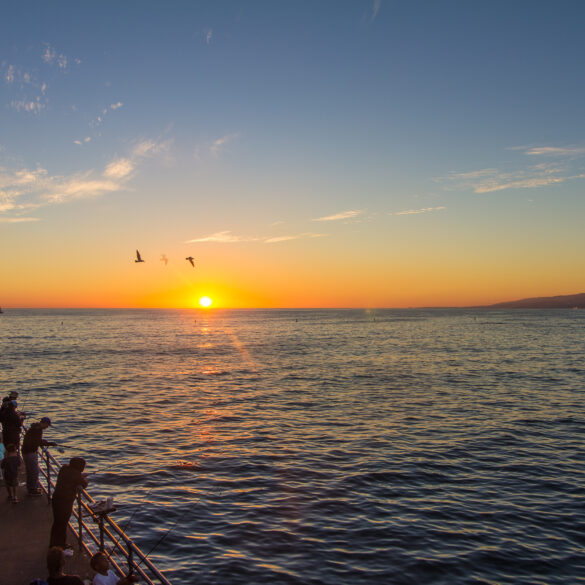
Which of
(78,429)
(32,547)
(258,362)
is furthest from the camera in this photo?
(258,362)

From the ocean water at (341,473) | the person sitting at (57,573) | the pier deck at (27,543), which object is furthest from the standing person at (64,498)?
the ocean water at (341,473)

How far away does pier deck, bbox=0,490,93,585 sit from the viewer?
925 cm

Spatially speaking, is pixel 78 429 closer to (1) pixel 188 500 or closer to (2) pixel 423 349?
(1) pixel 188 500

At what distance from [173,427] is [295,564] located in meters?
16.3

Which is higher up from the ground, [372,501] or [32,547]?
[32,547]

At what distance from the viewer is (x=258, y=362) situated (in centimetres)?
6341

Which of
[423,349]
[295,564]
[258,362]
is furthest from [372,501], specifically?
[423,349]

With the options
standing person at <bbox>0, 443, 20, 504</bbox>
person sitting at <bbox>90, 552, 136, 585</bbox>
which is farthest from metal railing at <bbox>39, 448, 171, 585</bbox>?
standing person at <bbox>0, 443, 20, 504</bbox>

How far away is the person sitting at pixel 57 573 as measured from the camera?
23.0 ft

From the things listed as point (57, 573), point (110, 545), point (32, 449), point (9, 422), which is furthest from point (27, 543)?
point (9, 422)

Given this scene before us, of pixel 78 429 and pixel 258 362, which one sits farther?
pixel 258 362

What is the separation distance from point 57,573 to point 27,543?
12.9ft

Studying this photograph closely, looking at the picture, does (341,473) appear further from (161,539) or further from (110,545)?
(110,545)

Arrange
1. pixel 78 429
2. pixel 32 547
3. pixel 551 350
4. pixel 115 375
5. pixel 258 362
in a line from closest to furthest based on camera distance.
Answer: pixel 32 547
pixel 78 429
pixel 115 375
pixel 258 362
pixel 551 350
